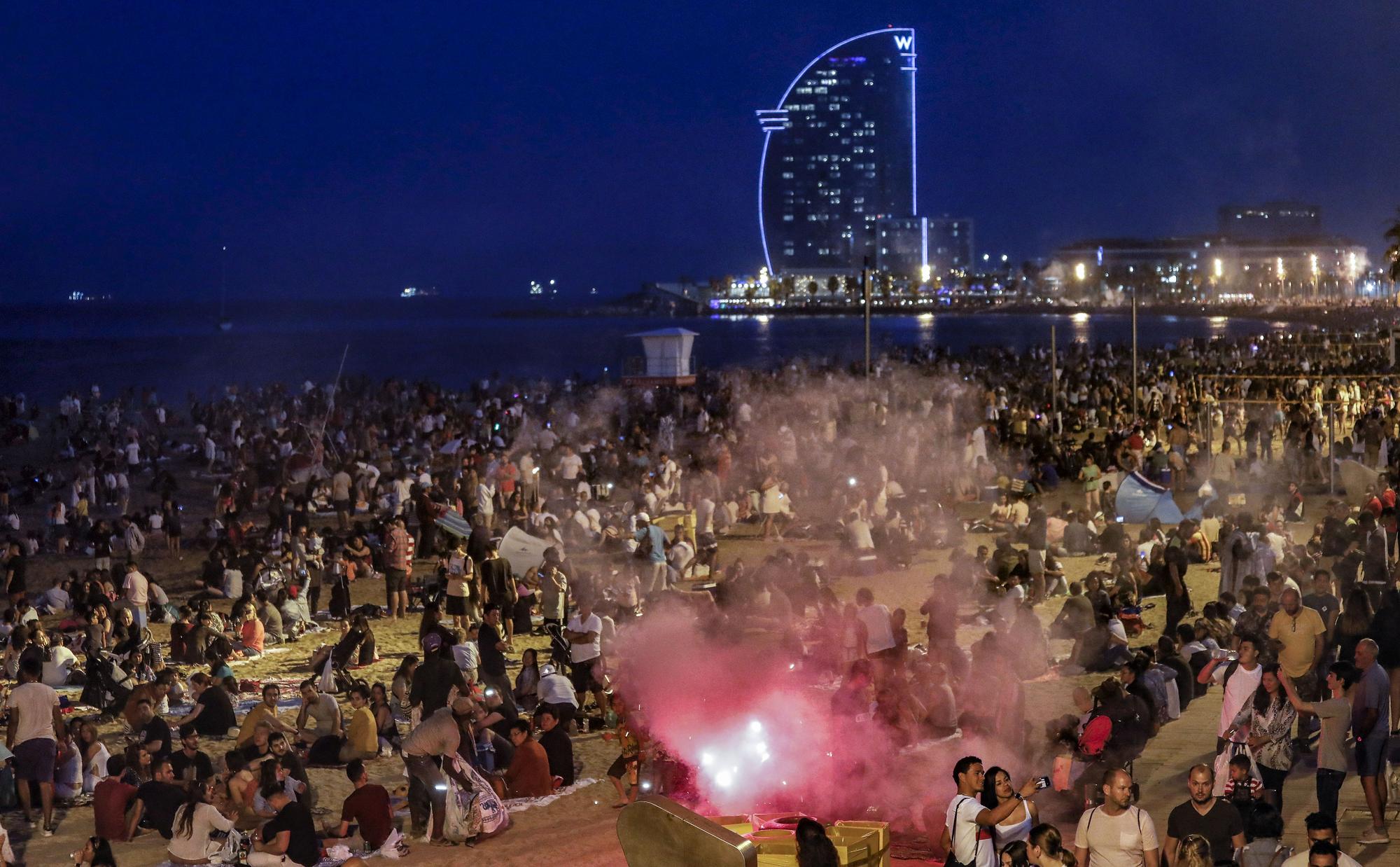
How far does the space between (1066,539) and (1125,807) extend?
10.8m

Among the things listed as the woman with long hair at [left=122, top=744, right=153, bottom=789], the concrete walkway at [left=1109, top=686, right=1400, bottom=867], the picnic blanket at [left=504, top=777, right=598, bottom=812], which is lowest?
the picnic blanket at [left=504, top=777, right=598, bottom=812]

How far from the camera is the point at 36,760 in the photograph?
8.82 m

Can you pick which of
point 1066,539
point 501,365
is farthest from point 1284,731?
point 501,365

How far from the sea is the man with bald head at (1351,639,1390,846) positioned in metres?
48.0

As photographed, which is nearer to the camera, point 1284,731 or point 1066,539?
point 1284,731

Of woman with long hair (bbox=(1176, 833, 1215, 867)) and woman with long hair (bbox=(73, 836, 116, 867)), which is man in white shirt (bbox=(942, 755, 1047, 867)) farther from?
woman with long hair (bbox=(73, 836, 116, 867))

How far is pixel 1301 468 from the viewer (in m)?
20.0

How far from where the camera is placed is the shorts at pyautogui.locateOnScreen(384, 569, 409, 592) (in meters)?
14.5

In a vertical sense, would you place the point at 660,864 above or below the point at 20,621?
above

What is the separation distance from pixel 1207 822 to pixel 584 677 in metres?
5.96

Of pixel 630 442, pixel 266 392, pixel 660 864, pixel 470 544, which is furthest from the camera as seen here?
pixel 266 392

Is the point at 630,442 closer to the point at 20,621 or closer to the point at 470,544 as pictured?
the point at 470,544

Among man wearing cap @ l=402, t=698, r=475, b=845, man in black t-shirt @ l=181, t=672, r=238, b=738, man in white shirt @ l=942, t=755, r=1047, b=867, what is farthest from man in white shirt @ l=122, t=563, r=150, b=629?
man in white shirt @ l=942, t=755, r=1047, b=867

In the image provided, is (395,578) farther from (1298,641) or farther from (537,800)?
(1298,641)
